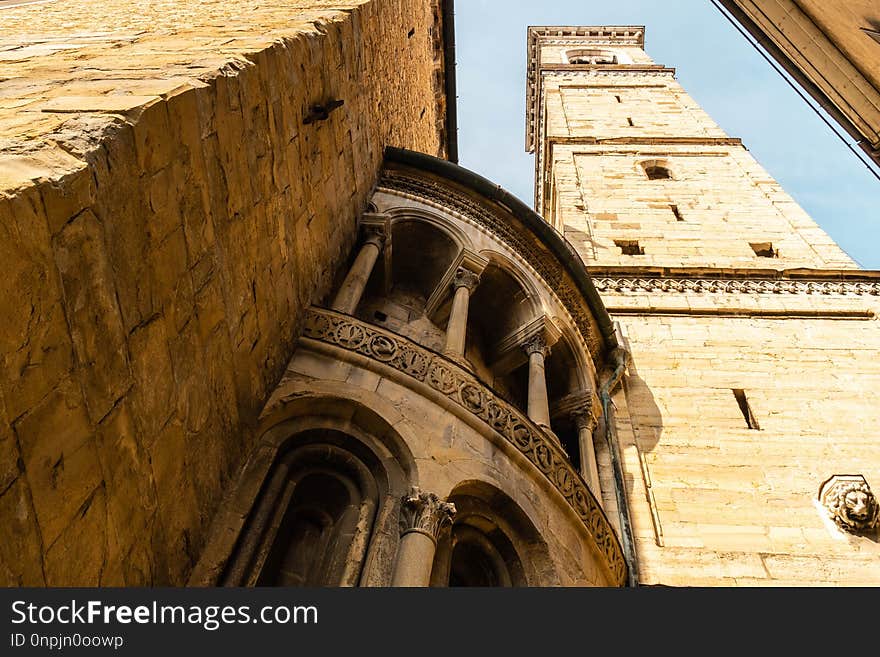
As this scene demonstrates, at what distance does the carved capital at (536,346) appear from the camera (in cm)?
880

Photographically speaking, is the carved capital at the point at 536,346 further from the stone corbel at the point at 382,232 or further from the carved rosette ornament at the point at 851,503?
the carved rosette ornament at the point at 851,503

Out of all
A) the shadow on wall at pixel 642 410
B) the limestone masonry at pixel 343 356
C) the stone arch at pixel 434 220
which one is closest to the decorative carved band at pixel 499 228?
the limestone masonry at pixel 343 356

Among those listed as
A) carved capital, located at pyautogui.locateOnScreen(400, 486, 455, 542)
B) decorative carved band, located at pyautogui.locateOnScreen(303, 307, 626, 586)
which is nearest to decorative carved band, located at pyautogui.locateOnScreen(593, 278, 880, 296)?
decorative carved band, located at pyautogui.locateOnScreen(303, 307, 626, 586)

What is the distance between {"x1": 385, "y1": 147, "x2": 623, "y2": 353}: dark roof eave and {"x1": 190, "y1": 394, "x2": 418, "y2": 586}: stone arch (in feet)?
15.3

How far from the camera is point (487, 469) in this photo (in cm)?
604

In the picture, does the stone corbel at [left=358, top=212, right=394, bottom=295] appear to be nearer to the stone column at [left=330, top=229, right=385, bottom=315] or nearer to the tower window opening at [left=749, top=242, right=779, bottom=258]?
the stone column at [left=330, top=229, right=385, bottom=315]

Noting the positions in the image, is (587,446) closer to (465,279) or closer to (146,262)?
(465,279)

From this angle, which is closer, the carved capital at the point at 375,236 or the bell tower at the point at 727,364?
the bell tower at the point at 727,364

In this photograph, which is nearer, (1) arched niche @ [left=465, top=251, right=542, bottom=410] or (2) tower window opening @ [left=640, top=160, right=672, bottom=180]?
(1) arched niche @ [left=465, top=251, right=542, bottom=410]

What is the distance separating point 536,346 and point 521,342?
0.22 meters

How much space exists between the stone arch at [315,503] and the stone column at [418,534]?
0.13 metres

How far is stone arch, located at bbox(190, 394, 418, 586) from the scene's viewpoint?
16.5 feet

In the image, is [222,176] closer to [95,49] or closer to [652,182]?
[95,49]

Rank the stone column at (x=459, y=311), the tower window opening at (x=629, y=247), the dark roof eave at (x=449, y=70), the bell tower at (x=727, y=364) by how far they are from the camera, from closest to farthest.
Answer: the stone column at (x=459, y=311)
the bell tower at (x=727, y=364)
the tower window opening at (x=629, y=247)
the dark roof eave at (x=449, y=70)
